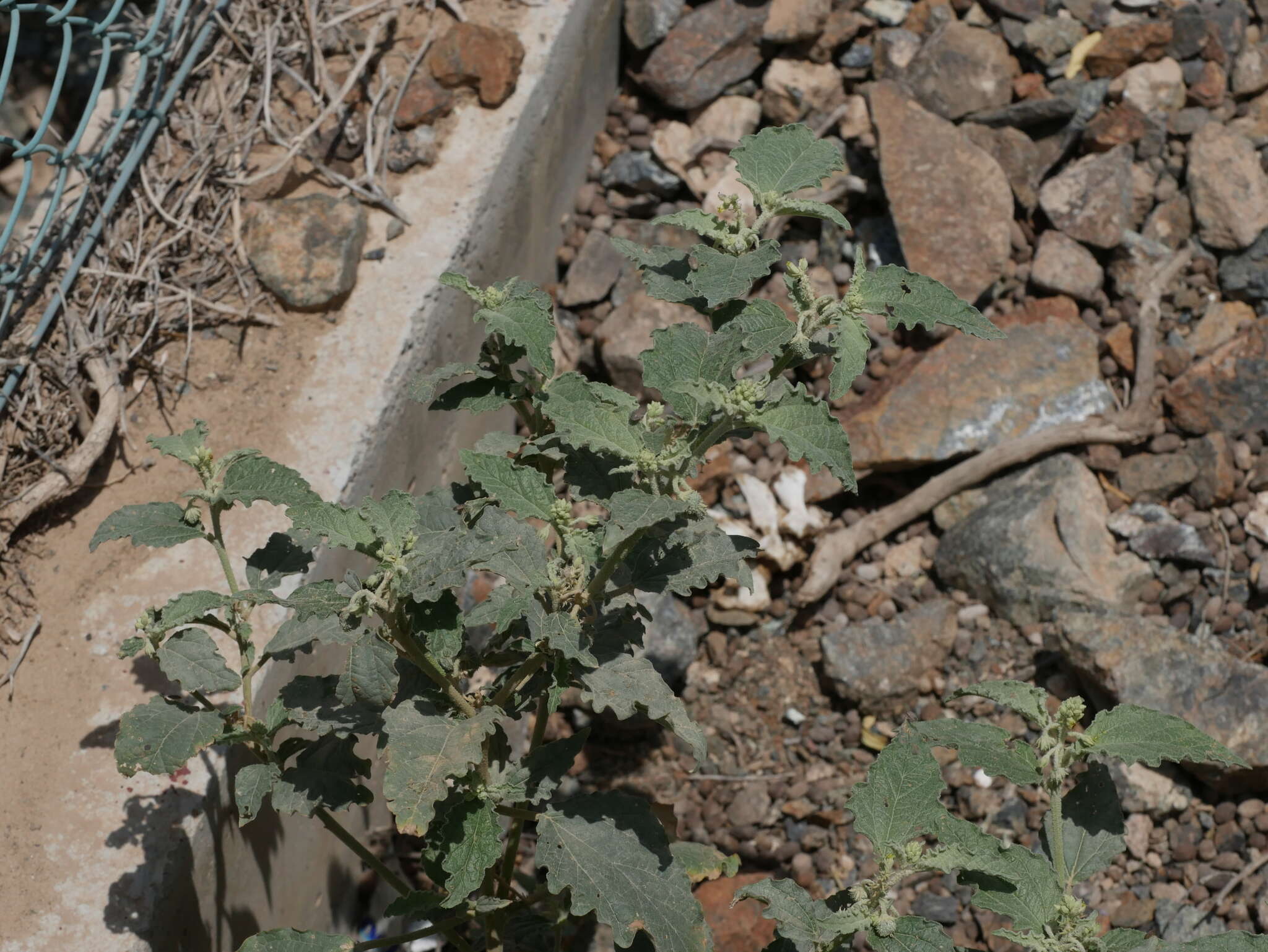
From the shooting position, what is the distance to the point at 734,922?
2.89 metres

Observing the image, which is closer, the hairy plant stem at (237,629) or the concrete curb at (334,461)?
the hairy plant stem at (237,629)

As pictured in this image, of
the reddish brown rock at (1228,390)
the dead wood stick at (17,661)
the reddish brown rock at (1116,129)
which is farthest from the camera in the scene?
the reddish brown rock at (1116,129)

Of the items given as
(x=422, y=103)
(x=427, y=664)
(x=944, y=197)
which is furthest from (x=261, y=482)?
(x=944, y=197)

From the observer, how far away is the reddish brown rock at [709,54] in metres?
4.35

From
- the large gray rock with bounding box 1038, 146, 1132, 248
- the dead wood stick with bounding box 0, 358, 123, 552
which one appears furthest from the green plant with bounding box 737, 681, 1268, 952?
the large gray rock with bounding box 1038, 146, 1132, 248

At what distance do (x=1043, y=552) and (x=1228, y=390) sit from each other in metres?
0.77

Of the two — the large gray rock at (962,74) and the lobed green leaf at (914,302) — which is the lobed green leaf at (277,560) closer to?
the lobed green leaf at (914,302)

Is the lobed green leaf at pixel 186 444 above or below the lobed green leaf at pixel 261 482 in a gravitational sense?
above

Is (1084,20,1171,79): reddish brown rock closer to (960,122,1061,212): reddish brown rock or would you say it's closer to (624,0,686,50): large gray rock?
(960,122,1061,212): reddish brown rock

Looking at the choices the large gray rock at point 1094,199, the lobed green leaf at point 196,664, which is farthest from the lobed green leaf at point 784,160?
the large gray rock at point 1094,199

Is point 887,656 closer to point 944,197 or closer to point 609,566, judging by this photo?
point 944,197

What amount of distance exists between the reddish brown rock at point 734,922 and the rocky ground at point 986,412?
0.03ft

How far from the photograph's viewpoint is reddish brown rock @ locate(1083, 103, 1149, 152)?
4.04 meters

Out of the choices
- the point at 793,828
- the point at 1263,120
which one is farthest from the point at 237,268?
the point at 1263,120
